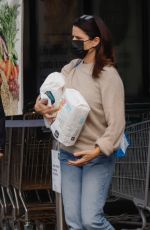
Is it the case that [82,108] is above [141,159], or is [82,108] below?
above

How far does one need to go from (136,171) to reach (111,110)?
1418mm

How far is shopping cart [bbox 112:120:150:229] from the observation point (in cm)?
656

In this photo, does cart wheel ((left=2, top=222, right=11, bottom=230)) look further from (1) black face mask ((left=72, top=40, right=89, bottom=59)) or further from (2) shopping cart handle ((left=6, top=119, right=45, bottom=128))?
(1) black face mask ((left=72, top=40, right=89, bottom=59))

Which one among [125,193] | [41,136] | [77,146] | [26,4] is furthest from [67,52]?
[77,146]

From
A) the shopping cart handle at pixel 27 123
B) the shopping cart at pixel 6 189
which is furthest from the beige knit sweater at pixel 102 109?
the shopping cart at pixel 6 189

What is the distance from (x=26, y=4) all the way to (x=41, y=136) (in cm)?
187

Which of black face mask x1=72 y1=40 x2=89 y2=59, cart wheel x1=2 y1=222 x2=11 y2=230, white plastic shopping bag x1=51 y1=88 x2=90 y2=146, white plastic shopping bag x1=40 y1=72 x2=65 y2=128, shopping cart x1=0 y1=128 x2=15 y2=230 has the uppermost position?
black face mask x1=72 y1=40 x2=89 y2=59

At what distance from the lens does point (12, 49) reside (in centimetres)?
707

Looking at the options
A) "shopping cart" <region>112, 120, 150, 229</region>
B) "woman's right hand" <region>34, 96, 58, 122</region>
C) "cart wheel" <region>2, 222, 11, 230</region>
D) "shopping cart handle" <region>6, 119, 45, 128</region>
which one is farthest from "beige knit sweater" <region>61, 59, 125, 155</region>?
"cart wheel" <region>2, 222, 11, 230</region>

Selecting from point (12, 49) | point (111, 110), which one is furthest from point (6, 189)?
point (111, 110)

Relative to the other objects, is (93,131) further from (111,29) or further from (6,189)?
(111,29)

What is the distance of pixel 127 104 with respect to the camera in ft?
29.3

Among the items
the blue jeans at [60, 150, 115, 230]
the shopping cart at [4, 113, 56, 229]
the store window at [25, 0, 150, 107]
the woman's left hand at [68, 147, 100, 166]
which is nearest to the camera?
the woman's left hand at [68, 147, 100, 166]

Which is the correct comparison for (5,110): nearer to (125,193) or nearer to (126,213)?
(125,193)
